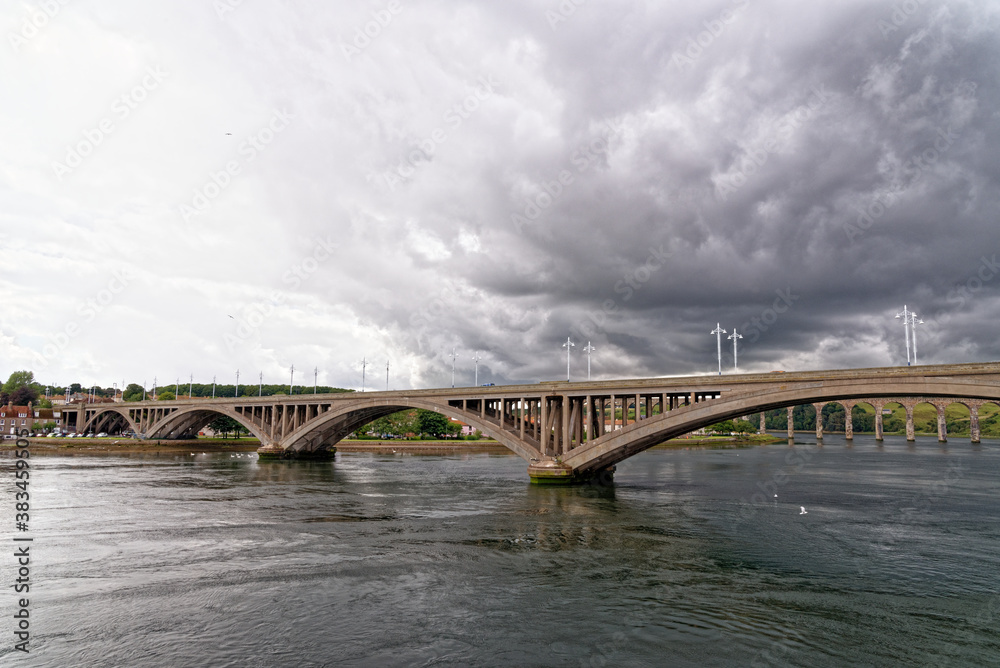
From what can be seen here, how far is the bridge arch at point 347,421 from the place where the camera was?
62.9 metres

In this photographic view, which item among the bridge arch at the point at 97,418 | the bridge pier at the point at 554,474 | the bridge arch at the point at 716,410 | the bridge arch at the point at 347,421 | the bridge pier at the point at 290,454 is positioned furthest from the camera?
the bridge arch at the point at 97,418

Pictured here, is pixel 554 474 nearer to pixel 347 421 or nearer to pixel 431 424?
pixel 347 421

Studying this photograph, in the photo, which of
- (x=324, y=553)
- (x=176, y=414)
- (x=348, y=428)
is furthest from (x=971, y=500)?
(x=176, y=414)

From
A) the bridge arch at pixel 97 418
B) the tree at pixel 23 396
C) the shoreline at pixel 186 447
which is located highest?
the tree at pixel 23 396

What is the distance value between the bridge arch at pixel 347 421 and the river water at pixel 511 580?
1378 cm

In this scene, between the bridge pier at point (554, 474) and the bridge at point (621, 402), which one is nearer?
the bridge at point (621, 402)

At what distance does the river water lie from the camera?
16.6m

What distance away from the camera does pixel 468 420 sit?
202 feet

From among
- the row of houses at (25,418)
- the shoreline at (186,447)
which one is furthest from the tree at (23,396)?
the shoreline at (186,447)

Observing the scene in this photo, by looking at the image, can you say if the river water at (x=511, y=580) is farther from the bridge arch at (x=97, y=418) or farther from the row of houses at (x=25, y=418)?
the row of houses at (x=25, y=418)

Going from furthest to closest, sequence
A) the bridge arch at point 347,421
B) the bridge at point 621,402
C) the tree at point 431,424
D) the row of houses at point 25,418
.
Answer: the tree at point 431,424 < the row of houses at point 25,418 < the bridge arch at point 347,421 < the bridge at point 621,402

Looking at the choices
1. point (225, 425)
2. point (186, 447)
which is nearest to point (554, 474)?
point (186, 447)

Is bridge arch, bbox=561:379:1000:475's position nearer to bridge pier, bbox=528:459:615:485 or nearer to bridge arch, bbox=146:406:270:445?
bridge pier, bbox=528:459:615:485

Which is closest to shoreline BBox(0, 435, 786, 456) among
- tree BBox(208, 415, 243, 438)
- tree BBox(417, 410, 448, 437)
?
tree BBox(208, 415, 243, 438)
